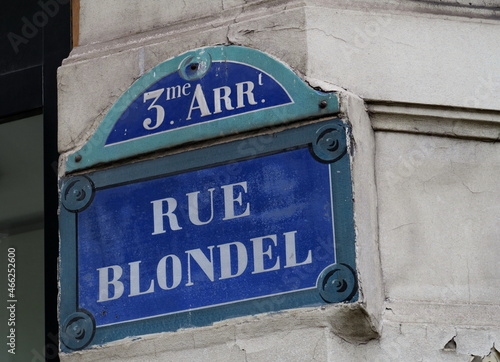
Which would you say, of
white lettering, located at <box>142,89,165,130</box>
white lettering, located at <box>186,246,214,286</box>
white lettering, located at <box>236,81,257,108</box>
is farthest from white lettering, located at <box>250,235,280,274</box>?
white lettering, located at <box>142,89,165,130</box>

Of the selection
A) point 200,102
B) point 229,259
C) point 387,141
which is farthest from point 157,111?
point 387,141

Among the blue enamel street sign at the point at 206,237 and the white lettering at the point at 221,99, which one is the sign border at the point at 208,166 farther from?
the white lettering at the point at 221,99

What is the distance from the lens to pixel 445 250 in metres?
4.05

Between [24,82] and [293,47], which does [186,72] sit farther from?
[24,82]

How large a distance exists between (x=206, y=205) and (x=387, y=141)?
0.62 meters

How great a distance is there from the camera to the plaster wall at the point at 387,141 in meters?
3.88

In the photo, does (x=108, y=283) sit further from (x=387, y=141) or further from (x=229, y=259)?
(x=387, y=141)

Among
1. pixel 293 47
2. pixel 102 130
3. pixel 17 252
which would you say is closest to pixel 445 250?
pixel 293 47

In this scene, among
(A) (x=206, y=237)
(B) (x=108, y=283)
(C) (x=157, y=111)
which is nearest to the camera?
(A) (x=206, y=237)

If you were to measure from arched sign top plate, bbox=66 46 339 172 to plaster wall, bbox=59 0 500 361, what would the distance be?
0.05m

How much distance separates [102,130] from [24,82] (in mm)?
776

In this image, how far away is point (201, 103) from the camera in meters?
4.20

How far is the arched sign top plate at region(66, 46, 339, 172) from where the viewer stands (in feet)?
13.3

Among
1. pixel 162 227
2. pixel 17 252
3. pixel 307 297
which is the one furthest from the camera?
pixel 17 252
